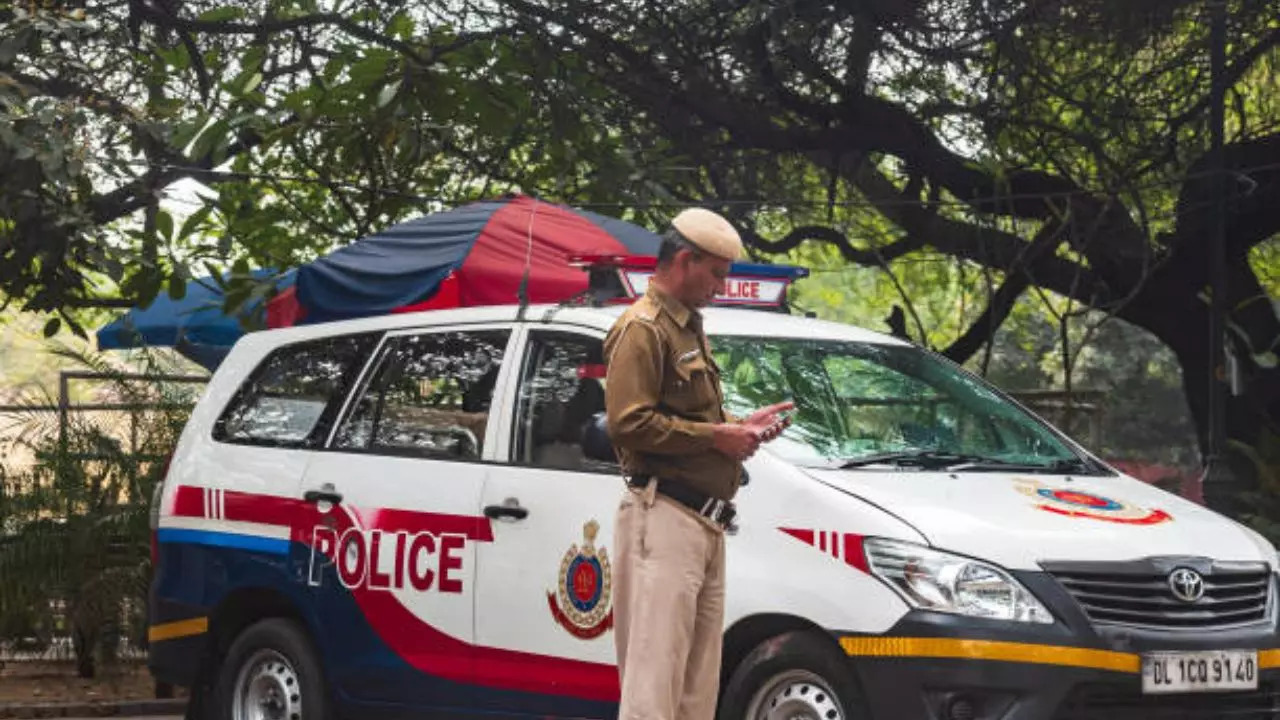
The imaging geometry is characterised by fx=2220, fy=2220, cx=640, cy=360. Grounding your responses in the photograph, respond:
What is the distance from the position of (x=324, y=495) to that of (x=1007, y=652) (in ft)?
9.53

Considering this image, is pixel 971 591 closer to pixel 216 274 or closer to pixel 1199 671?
pixel 1199 671

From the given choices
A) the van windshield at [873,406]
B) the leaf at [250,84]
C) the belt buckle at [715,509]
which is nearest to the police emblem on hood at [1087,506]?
the van windshield at [873,406]

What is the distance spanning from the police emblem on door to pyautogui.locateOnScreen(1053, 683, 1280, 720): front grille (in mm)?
1542

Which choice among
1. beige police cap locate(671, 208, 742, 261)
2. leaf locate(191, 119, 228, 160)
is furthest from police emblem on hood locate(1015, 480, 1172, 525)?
leaf locate(191, 119, 228, 160)

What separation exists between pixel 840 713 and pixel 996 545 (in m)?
0.69

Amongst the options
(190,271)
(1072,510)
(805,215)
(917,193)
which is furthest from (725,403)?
(805,215)

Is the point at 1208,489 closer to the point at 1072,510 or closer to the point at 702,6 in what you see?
the point at 702,6

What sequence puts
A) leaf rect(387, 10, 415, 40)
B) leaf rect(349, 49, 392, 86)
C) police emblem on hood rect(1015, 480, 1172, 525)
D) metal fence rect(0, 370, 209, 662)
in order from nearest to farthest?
police emblem on hood rect(1015, 480, 1172, 525), metal fence rect(0, 370, 209, 662), leaf rect(349, 49, 392, 86), leaf rect(387, 10, 415, 40)

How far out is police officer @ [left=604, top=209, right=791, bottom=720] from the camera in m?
6.16

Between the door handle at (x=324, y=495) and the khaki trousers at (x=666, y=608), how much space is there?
2083mm

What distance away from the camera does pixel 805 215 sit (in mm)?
20562

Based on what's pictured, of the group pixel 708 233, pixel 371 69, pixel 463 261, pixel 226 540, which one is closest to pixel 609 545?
pixel 708 233

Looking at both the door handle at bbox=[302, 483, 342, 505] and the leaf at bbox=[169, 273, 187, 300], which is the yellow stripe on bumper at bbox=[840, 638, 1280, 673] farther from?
the leaf at bbox=[169, 273, 187, 300]

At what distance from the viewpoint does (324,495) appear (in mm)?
8234
